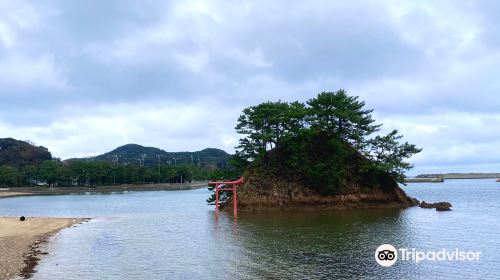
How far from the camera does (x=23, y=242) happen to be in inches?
1662

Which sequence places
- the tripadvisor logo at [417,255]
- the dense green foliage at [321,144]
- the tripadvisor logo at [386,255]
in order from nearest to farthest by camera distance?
the tripadvisor logo at [386,255], the tripadvisor logo at [417,255], the dense green foliage at [321,144]

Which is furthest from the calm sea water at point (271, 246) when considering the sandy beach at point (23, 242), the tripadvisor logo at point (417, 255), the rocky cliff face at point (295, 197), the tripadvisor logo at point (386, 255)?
the rocky cliff face at point (295, 197)

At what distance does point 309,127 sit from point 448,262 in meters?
46.2

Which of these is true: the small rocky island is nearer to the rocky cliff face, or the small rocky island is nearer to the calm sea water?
the rocky cliff face

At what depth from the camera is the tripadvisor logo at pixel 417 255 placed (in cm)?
2991

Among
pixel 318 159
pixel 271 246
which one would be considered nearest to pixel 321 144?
pixel 318 159

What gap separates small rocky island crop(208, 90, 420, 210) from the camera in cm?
7144

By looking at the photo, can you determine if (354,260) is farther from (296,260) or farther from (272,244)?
(272,244)

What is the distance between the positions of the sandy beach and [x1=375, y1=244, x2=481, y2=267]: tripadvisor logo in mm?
23445

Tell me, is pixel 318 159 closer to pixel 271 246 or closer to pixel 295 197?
pixel 295 197

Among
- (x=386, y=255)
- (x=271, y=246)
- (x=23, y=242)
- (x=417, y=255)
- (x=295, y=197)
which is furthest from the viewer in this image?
(x=295, y=197)

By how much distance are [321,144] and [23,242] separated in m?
48.4

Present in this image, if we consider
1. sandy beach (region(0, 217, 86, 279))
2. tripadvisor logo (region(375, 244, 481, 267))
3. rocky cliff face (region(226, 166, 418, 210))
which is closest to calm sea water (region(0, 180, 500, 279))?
tripadvisor logo (region(375, 244, 481, 267))

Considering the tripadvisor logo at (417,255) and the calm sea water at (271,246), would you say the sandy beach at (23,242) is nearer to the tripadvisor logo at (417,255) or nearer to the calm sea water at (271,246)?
the calm sea water at (271,246)
